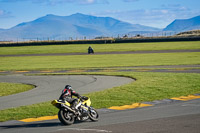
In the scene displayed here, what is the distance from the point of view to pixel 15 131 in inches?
522

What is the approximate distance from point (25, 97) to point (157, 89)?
774 centimetres

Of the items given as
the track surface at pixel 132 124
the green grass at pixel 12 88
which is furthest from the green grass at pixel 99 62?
the track surface at pixel 132 124

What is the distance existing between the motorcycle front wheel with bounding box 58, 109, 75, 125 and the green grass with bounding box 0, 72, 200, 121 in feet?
9.58

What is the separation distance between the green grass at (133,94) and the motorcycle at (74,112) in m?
2.74

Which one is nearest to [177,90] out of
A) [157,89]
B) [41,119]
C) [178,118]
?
[157,89]

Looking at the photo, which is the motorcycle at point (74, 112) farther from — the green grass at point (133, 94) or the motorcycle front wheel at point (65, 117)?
the green grass at point (133, 94)

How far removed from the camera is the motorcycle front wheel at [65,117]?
13501 mm

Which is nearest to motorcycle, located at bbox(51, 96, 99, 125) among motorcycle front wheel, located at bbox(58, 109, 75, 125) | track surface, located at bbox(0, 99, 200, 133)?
motorcycle front wheel, located at bbox(58, 109, 75, 125)

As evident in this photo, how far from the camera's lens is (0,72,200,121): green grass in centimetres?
1698

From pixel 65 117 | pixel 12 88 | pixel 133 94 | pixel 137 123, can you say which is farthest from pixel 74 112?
pixel 12 88

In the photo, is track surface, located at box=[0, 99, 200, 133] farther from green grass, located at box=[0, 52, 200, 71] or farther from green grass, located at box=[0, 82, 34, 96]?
green grass, located at box=[0, 52, 200, 71]

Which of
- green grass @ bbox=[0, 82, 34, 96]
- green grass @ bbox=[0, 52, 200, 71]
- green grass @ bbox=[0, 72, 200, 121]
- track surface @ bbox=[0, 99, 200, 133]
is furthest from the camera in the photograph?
green grass @ bbox=[0, 52, 200, 71]

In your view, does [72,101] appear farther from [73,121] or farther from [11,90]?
[11,90]

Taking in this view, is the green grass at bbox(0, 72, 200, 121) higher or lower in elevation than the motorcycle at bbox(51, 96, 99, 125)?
lower
